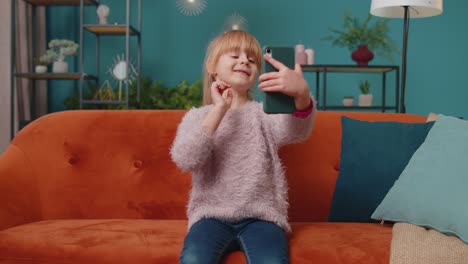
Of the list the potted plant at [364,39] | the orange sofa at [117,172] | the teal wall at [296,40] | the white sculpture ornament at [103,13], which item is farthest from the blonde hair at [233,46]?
the teal wall at [296,40]

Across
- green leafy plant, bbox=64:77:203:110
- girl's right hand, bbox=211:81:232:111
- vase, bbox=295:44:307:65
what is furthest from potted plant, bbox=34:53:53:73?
girl's right hand, bbox=211:81:232:111

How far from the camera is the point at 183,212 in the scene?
6.11 feet

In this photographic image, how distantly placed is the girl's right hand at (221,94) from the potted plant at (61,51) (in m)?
3.47

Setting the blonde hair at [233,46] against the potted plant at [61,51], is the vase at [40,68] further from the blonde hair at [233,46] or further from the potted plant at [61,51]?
the blonde hair at [233,46]

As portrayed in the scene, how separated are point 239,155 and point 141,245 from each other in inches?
14.8

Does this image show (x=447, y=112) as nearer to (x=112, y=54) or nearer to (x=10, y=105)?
(x=112, y=54)

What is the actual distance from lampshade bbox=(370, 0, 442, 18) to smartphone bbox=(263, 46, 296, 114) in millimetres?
1977

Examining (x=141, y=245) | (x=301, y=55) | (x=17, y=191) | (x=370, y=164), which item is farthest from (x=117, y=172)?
(x=301, y=55)

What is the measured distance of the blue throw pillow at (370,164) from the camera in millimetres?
1789

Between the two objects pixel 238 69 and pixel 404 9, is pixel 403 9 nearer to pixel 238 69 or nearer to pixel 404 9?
pixel 404 9

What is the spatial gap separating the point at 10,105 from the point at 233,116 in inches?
132

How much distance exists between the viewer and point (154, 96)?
5.04 m

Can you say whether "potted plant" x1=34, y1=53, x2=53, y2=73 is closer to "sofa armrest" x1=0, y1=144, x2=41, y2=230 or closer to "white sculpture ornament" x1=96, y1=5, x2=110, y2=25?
"white sculpture ornament" x1=96, y1=5, x2=110, y2=25

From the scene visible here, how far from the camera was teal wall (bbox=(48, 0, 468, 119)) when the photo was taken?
5.38 meters
